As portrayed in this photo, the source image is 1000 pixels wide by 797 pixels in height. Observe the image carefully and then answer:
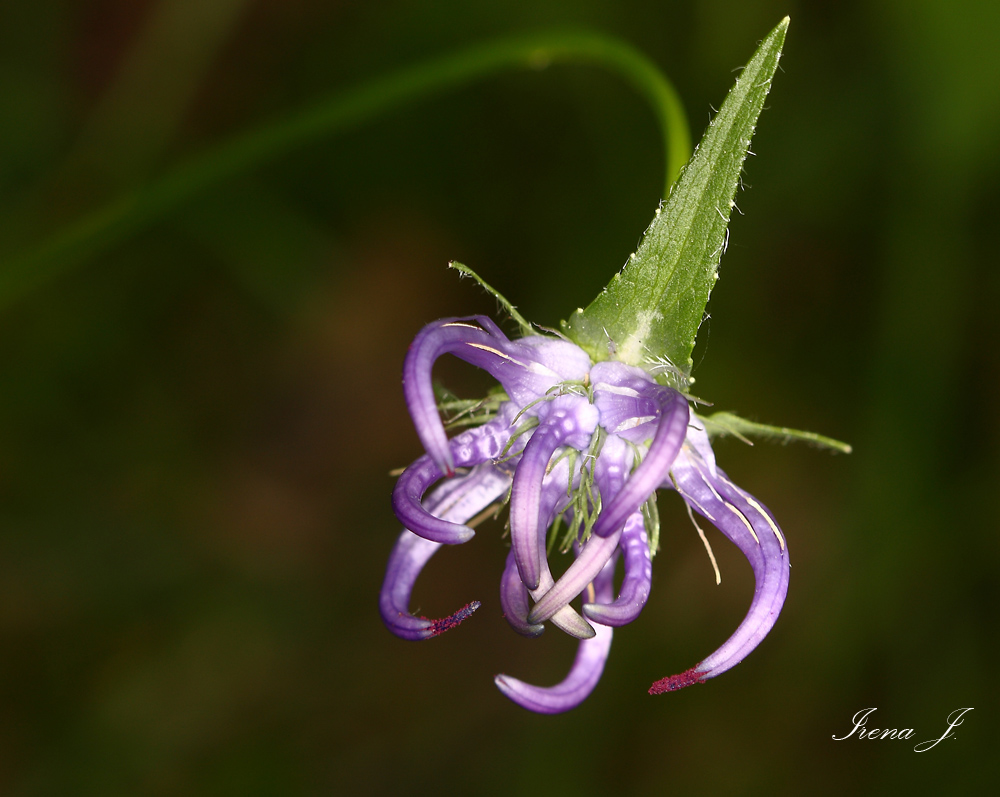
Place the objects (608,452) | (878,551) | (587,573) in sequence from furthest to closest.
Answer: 1. (878,551)
2. (608,452)
3. (587,573)

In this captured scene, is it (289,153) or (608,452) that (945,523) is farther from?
(289,153)

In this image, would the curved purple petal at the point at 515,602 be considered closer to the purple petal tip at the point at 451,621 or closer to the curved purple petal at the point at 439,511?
the purple petal tip at the point at 451,621

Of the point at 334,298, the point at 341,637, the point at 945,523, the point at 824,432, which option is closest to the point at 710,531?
the point at 824,432

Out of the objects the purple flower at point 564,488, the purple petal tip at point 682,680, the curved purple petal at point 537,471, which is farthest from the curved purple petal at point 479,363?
the purple petal tip at point 682,680

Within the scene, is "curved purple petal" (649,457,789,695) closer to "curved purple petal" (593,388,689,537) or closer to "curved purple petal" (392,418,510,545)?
"curved purple petal" (593,388,689,537)

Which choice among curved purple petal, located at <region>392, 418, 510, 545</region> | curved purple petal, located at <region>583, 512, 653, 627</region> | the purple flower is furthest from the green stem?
curved purple petal, located at <region>583, 512, 653, 627</region>

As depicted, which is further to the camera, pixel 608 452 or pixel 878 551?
pixel 878 551
